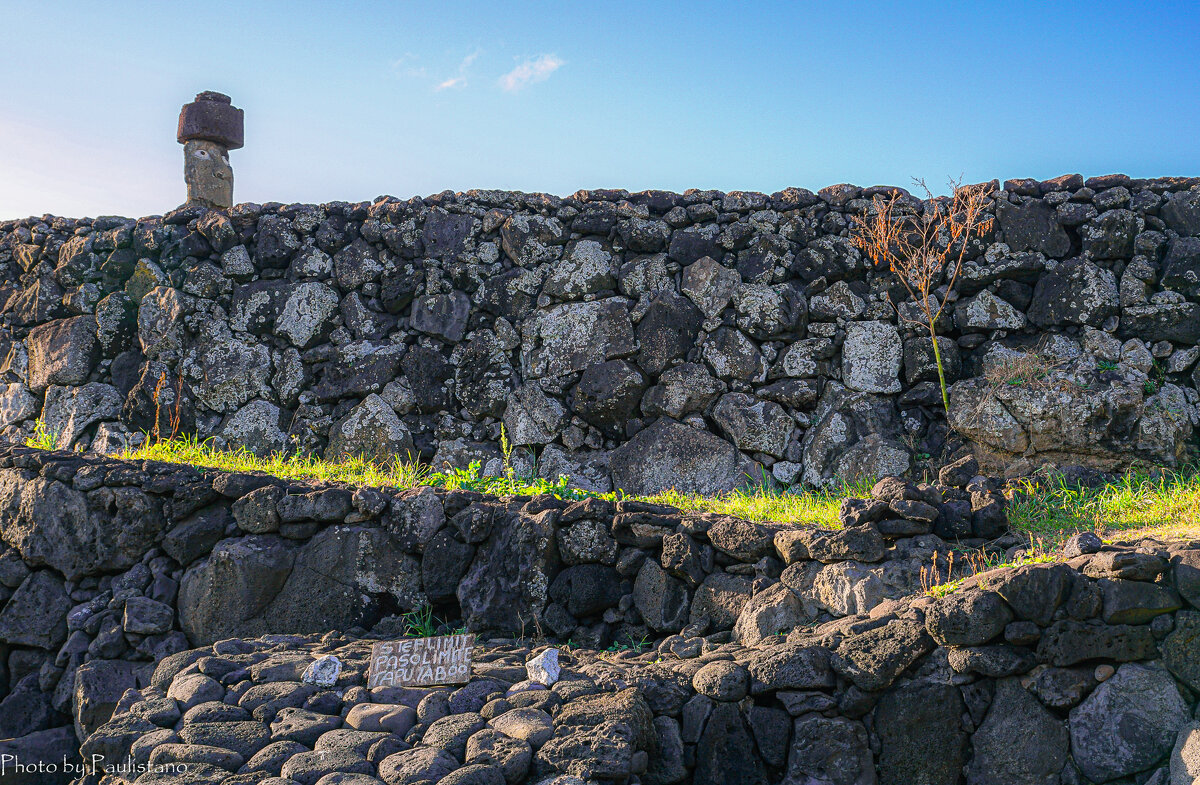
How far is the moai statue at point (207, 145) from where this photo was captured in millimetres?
10156

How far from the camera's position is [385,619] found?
5621 millimetres

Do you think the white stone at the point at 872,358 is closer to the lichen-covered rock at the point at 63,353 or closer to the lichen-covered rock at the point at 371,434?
the lichen-covered rock at the point at 371,434

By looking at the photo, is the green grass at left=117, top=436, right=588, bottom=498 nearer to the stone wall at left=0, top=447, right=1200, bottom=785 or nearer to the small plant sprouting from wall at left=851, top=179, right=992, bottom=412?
the stone wall at left=0, top=447, right=1200, bottom=785

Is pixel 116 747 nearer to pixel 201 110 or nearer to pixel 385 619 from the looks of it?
pixel 385 619

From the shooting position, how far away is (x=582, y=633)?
17.9 feet

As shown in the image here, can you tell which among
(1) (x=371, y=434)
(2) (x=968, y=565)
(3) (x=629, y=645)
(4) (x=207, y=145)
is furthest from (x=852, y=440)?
(4) (x=207, y=145)

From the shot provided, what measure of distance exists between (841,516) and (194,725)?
323cm

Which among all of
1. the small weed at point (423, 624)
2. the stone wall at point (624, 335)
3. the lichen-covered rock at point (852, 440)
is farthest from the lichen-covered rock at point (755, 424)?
the small weed at point (423, 624)

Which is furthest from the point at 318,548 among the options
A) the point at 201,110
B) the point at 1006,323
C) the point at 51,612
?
the point at 201,110

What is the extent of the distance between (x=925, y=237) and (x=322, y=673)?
18.9ft

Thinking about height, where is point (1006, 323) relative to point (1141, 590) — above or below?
above

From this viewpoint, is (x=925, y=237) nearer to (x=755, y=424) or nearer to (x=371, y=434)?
(x=755, y=424)

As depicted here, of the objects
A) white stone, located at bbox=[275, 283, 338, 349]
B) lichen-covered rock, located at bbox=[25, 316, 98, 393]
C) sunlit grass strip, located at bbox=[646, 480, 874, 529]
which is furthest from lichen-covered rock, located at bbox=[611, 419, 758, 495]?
lichen-covered rock, located at bbox=[25, 316, 98, 393]

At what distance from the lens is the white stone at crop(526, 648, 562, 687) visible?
4.27 m
